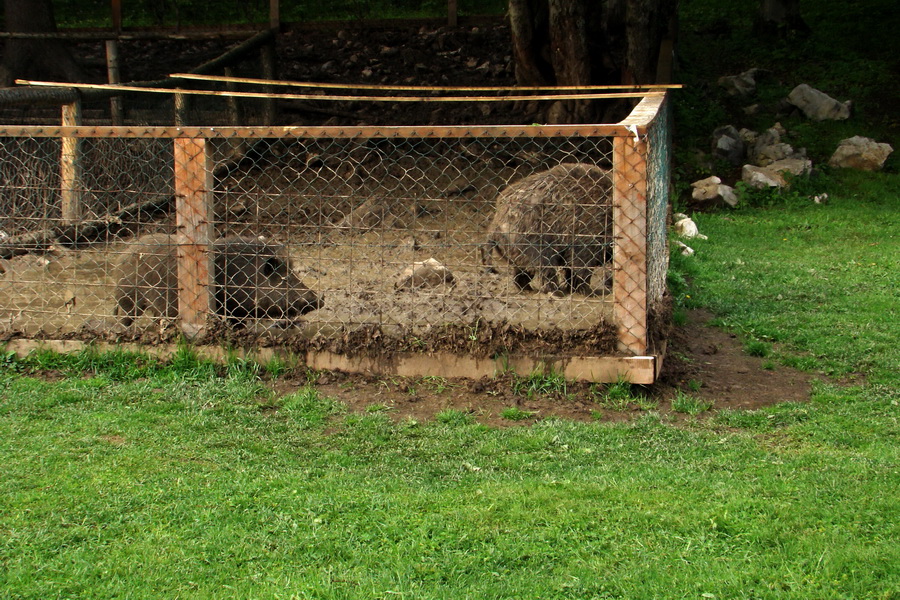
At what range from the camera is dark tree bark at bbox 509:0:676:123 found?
34.9ft

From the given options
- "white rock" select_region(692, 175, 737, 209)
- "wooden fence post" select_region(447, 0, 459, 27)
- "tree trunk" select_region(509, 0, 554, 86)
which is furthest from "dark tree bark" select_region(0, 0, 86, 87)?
"white rock" select_region(692, 175, 737, 209)

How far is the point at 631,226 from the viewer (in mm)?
5258

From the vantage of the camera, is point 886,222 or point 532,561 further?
point 886,222

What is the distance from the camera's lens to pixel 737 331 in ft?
23.1

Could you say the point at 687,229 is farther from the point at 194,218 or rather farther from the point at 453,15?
the point at 194,218

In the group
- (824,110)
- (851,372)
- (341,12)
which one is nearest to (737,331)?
(851,372)

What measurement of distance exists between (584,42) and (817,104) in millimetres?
5454

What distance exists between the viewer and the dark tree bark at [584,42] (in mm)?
10641

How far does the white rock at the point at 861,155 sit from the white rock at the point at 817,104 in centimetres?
115

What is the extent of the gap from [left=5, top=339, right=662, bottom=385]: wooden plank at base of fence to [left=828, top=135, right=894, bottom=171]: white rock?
8736mm

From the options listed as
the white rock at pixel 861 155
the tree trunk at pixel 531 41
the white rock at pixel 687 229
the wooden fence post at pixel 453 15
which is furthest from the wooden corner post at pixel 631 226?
the wooden fence post at pixel 453 15

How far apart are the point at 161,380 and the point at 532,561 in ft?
9.82

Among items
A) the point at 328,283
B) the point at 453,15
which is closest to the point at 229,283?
the point at 328,283

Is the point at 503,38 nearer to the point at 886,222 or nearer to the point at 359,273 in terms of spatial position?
the point at 886,222
